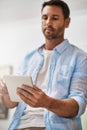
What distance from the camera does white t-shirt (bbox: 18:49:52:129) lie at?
1200mm

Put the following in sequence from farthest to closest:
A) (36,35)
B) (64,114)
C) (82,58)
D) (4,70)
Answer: (4,70)
(36,35)
(82,58)
(64,114)

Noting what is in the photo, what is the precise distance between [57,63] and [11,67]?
4.26 feet

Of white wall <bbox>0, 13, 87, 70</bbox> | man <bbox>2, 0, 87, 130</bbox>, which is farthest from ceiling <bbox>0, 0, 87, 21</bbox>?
man <bbox>2, 0, 87, 130</bbox>

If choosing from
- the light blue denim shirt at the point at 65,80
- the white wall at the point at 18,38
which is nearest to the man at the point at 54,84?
the light blue denim shirt at the point at 65,80

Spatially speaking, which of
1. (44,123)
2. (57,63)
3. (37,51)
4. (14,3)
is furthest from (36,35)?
(44,123)

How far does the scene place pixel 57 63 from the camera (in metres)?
1.29

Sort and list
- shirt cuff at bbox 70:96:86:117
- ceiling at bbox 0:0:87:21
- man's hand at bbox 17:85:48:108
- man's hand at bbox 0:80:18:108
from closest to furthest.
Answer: man's hand at bbox 17:85:48:108 < shirt cuff at bbox 70:96:86:117 < man's hand at bbox 0:80:18:108 < ceiling at bbox 0:0:87:21

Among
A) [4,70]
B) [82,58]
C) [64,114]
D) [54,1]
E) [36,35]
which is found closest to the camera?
[64,114]

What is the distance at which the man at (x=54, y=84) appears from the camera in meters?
1.11

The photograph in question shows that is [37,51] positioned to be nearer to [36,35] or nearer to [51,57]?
[51,57]

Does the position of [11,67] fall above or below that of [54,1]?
below

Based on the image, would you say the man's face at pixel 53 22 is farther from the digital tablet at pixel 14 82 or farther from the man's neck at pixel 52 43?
the digital tablet at pixel 14 82

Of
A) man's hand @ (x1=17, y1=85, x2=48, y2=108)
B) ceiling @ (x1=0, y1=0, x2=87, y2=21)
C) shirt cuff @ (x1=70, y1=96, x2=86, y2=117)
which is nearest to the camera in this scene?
man's hand @ (x1=17, y1=85, x2=48, y2=108)

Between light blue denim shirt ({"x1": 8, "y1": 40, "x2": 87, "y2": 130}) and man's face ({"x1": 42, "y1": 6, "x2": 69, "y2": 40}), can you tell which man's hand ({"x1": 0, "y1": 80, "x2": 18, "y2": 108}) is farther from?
man's face ({"x1": 42, "y1": 6, "x2": 69, "y2": 40})
